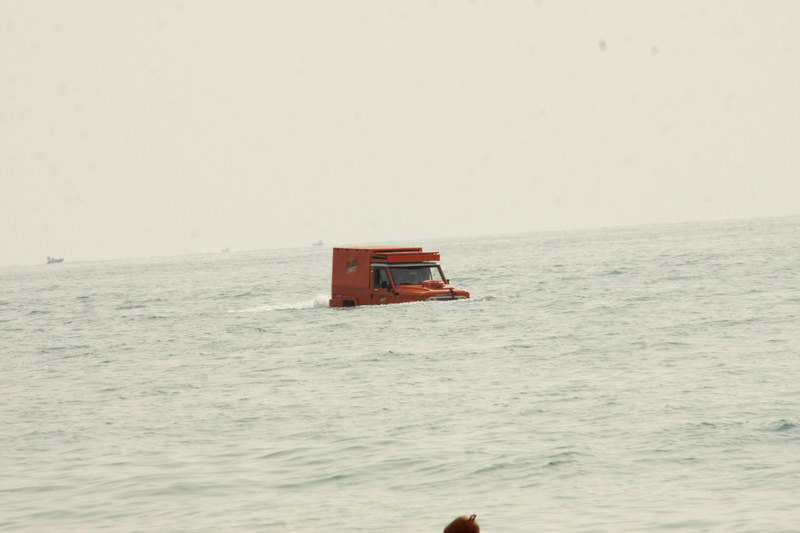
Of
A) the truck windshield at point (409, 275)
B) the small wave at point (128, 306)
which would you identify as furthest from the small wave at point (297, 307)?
the small wave at point (128, 306)

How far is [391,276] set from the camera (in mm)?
36250

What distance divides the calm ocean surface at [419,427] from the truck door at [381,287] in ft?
12.0

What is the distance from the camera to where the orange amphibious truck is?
3572cm

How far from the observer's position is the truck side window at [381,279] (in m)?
36.5

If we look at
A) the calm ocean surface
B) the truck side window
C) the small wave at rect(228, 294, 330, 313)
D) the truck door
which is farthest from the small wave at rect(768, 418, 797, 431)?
the small wave at rect(228, 294, 330, 313)

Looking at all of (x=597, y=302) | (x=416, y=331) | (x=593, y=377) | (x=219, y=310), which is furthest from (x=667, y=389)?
(x=219, y=310)

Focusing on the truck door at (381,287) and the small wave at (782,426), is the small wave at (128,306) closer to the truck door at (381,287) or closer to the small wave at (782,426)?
the truck door at (381,287)

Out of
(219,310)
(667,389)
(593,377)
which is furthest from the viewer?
(219,310)

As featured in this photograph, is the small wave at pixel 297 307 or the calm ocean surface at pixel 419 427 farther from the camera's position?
the small wave at pixel 297 307

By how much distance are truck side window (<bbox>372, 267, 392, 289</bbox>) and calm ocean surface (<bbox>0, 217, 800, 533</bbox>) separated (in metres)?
3.93

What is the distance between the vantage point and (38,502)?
1223 cm

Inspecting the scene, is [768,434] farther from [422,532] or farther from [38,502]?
[38,502]

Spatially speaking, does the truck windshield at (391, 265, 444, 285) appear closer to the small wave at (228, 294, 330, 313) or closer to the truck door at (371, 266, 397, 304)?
the truck door at (371, 266, 397, 304)

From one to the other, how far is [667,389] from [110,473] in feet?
29.1
